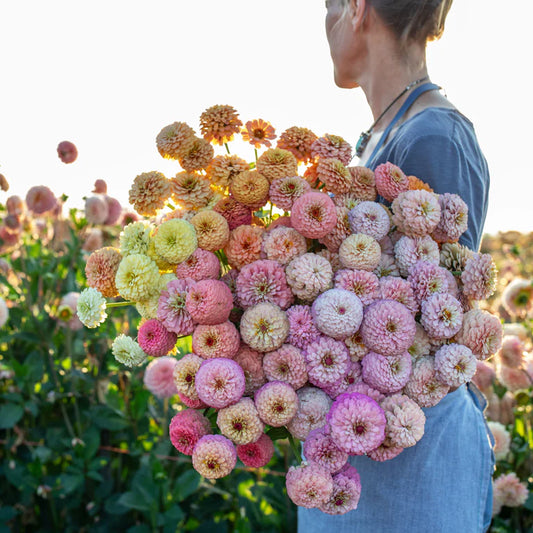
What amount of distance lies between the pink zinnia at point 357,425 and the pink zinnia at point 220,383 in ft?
0.45

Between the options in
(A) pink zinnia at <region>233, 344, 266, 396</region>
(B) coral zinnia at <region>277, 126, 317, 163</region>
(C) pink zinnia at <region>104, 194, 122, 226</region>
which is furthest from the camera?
(C) pink zinnia at <region>104, 194, 122, 226</region>

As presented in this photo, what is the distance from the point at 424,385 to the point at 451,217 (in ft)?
0.92

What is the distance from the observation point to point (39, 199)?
1998mm

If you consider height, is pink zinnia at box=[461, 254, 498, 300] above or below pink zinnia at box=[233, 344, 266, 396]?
above

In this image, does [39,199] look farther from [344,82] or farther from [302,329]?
[302,329]

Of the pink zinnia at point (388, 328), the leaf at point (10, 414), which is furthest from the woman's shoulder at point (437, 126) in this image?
the leaf at point (10, 414)

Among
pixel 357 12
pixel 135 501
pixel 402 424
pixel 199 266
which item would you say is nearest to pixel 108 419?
pixel 135 501

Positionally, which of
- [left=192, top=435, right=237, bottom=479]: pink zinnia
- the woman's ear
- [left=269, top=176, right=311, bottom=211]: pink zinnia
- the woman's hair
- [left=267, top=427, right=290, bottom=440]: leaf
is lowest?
[left=192, top=435, right=237, bottom=479]: pink zinnia

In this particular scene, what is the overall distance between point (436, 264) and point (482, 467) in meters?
0.51

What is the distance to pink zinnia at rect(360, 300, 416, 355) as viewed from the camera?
721 mm

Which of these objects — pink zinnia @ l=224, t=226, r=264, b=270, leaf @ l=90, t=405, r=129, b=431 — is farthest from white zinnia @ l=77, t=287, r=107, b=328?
leaf @ l=90, t=405, r=129, b=431

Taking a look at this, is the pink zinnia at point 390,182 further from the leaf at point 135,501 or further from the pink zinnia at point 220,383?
the leaf at point 135,501

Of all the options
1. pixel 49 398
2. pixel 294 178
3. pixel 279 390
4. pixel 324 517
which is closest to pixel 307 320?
pixel 279 390

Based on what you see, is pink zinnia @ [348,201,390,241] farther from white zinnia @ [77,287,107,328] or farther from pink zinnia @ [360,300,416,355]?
white zinnia @ [77,287,107,328]
